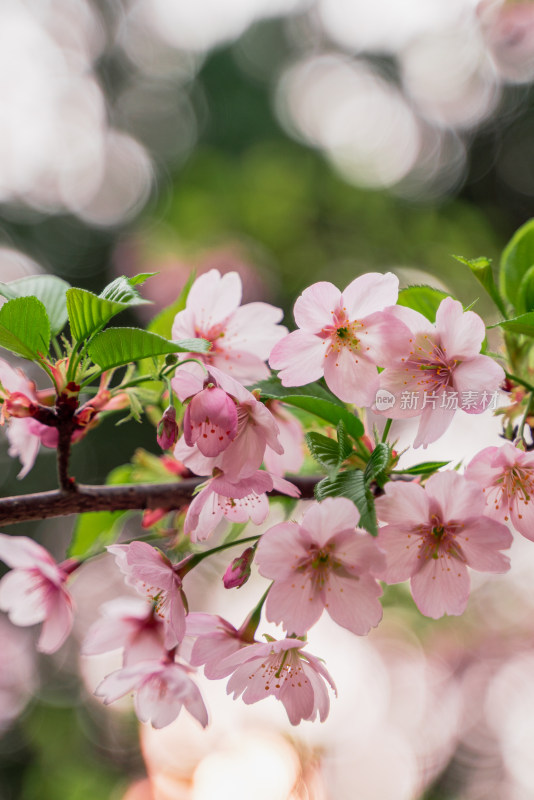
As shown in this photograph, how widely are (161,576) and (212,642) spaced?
0.25 feet

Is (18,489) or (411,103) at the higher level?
(411,103)

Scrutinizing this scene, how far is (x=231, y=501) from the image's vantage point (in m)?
0.50

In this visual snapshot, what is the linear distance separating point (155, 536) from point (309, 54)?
3.44m

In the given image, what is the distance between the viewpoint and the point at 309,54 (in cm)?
345

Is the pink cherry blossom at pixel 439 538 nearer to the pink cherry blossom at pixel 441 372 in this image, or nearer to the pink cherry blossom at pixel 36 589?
the pink cherry blossom at pixel 441 372

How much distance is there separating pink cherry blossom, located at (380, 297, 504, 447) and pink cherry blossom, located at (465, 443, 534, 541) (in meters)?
0.04

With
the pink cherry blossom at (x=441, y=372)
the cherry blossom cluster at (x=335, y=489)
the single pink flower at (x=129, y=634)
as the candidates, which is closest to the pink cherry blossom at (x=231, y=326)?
the cherry blossom cluster at (x=335, y=489)

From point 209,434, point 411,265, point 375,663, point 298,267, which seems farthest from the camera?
point 375,663

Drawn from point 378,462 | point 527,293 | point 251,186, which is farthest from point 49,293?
point 251,186

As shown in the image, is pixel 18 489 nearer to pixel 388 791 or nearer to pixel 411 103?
pixel 388 791

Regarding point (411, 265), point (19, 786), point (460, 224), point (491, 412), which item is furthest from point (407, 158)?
point (19, 786)

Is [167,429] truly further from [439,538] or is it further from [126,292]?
[439,538]

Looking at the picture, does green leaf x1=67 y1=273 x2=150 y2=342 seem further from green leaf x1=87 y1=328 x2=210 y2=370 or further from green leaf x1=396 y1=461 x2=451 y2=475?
green leaf x1=396 y1=461 x2=451 y2=475

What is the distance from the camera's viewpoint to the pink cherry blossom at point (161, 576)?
481mm
